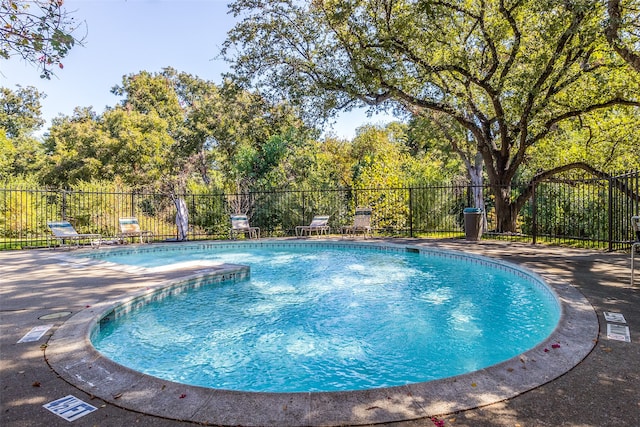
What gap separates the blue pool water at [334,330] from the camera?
3.41 metres

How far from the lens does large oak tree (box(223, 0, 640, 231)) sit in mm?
9891

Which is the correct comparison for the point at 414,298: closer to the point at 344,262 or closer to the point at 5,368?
the point at 344,262

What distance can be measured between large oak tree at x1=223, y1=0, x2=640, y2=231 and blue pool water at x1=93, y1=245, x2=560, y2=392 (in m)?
6.19

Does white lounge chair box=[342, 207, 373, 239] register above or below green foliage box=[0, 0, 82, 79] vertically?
below

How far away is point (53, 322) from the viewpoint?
12.1ft

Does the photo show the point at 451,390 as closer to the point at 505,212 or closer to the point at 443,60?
the point at 443,60

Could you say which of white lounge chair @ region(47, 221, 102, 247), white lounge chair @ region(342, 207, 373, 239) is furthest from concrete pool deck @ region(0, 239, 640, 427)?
white lounge chair @ region(342, 207, 373, 239)

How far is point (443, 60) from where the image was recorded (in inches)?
427

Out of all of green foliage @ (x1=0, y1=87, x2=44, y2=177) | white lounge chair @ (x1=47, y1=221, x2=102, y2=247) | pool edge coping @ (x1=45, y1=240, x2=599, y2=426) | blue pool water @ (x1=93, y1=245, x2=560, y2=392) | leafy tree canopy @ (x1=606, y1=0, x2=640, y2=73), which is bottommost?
blue pool water @ (x1=93, y1=245, x2=560, y2=392)

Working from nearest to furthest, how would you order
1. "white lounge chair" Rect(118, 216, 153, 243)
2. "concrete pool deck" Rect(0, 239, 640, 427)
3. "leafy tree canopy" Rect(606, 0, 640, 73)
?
"concrete pool deck" Rect(0, 239, 640, 427), "leafy tree canopy" Rect(606, 0, 640, 73), "white lounge chair" Rect(118, 216, 153, 243)

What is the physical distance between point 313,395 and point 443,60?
1094 cm

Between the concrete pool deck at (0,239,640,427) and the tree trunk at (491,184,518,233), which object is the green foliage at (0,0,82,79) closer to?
the concrete pool deck at (0,239,640,427)

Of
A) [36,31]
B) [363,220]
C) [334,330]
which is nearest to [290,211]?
[363,220]

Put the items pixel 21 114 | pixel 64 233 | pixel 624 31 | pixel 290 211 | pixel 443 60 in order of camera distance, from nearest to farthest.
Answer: pixel 624 31, pixel 64 233, pixel 443 60, pixel 290 211, pixel 21 114
